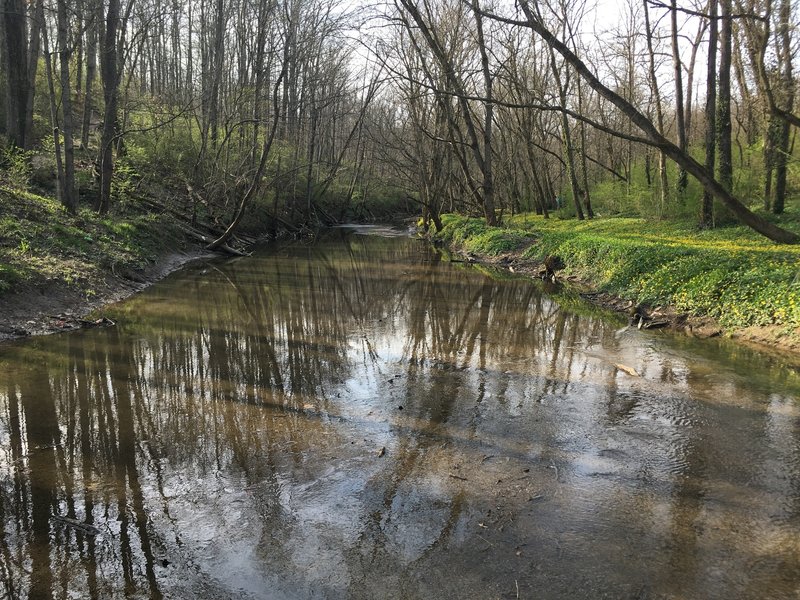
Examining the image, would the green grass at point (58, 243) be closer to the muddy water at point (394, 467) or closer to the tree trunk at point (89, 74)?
the muddy water at point (394, 467)

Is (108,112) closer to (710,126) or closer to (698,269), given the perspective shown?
(698,269)

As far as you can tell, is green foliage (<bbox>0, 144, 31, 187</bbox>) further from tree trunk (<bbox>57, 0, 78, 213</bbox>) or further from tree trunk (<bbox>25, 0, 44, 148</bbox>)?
tree trunk (<bbox>57, 0, 78, 213</bbox>)

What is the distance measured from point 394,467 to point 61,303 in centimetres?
857

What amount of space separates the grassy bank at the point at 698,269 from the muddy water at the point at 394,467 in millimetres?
1186

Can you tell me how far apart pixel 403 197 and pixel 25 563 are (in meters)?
53.2

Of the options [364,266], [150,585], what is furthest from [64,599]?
[364,266]

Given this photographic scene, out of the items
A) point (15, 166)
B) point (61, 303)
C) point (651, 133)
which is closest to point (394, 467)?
point (61, 303)

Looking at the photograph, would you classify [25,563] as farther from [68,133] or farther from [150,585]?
[68,133]

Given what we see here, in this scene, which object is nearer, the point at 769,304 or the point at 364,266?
the point at 769,304

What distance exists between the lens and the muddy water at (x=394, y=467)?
3645 mm

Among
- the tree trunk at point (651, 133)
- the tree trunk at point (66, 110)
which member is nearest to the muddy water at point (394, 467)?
the tree trunk at point (651, 133)

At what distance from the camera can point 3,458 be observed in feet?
16.6

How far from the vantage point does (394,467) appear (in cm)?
508

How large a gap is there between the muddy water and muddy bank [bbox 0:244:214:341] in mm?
650
